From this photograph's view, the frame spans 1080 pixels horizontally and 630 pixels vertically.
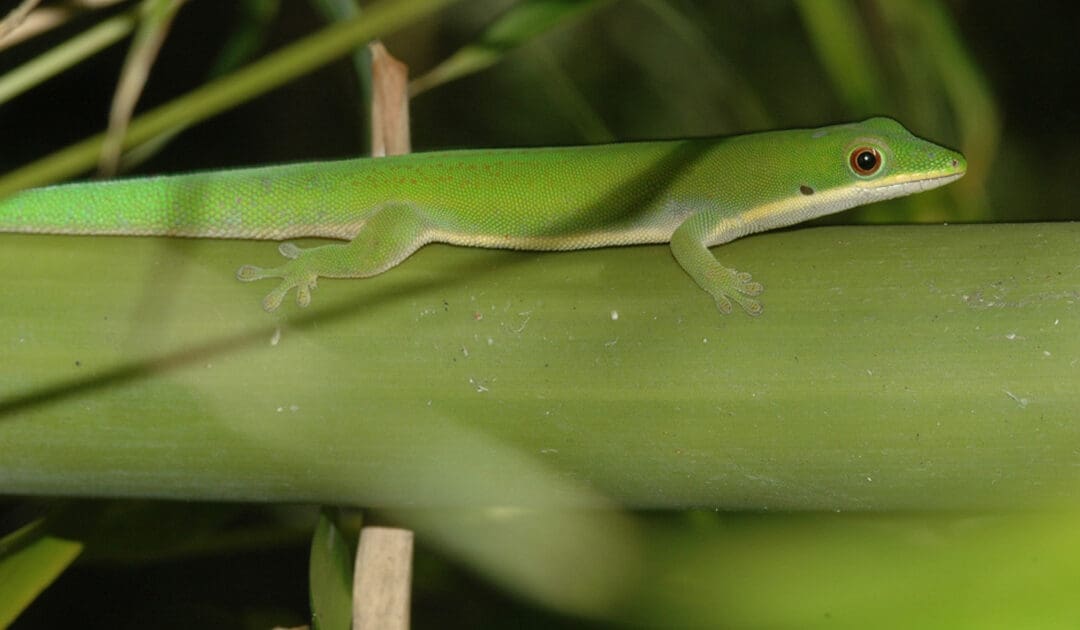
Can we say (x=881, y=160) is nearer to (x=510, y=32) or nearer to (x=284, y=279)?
(x=510, y=32)

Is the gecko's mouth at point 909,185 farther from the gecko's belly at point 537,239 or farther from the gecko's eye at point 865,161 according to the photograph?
the gecko's belly at point 537,239

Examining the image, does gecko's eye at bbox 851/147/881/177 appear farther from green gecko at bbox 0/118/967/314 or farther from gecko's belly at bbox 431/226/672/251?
gecko's belly at bbox 431/226/672/251

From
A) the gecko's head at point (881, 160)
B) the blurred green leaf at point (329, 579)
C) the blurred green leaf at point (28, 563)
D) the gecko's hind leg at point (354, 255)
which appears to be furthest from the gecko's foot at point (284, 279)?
the gecko's head at point (881, 160)

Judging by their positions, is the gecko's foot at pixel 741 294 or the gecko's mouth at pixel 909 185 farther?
the gecko's mouth at pixel 909 185

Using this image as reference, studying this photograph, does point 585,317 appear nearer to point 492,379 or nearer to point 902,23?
point 492,379

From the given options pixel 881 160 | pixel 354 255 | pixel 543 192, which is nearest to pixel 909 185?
pixel 881 160

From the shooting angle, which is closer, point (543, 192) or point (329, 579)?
point (329, 579)

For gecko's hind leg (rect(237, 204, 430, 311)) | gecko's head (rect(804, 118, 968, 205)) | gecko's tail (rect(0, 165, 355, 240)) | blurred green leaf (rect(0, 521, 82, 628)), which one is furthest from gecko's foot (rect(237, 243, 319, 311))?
gecko's head (rect(804, 118, 968, 205))

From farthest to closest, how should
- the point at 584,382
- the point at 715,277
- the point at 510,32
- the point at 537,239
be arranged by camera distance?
the point at 537,239 < the point at 510,32 < the point at 715,277 < the point at 584,382
